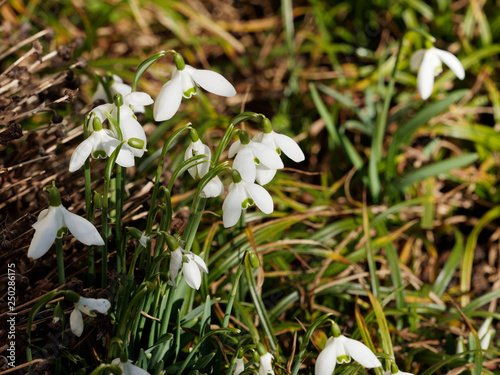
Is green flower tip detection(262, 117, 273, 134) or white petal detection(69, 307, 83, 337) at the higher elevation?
green flower tip detection(262, 117, 273, 134)

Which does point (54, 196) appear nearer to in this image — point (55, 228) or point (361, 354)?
point (55, 228)

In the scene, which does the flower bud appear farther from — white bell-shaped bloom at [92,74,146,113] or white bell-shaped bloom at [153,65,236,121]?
white bell-shaped bloom at [92,74,146,113]

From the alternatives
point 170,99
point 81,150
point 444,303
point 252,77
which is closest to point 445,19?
point 252,77

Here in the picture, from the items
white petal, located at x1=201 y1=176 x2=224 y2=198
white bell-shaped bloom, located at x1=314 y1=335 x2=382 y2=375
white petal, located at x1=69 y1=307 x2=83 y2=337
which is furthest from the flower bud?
white bell-shaped bloom, located at x1=314 y1=335 x2=382 y2=375

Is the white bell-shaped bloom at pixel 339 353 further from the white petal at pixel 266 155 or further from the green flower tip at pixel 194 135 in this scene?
the green flower tip at pixel 194 135

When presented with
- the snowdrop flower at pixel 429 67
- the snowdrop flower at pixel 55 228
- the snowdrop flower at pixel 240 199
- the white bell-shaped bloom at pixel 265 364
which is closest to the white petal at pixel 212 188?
the snowdrop flower at pixel 240 199

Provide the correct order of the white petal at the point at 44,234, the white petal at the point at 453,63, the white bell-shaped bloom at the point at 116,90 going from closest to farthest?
the white petal at the point at 44,234 → the white bell-shaped bloom at the point at 116,90 → the white petal at the point at 453,63

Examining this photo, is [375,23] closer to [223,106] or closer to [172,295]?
[223,106]
